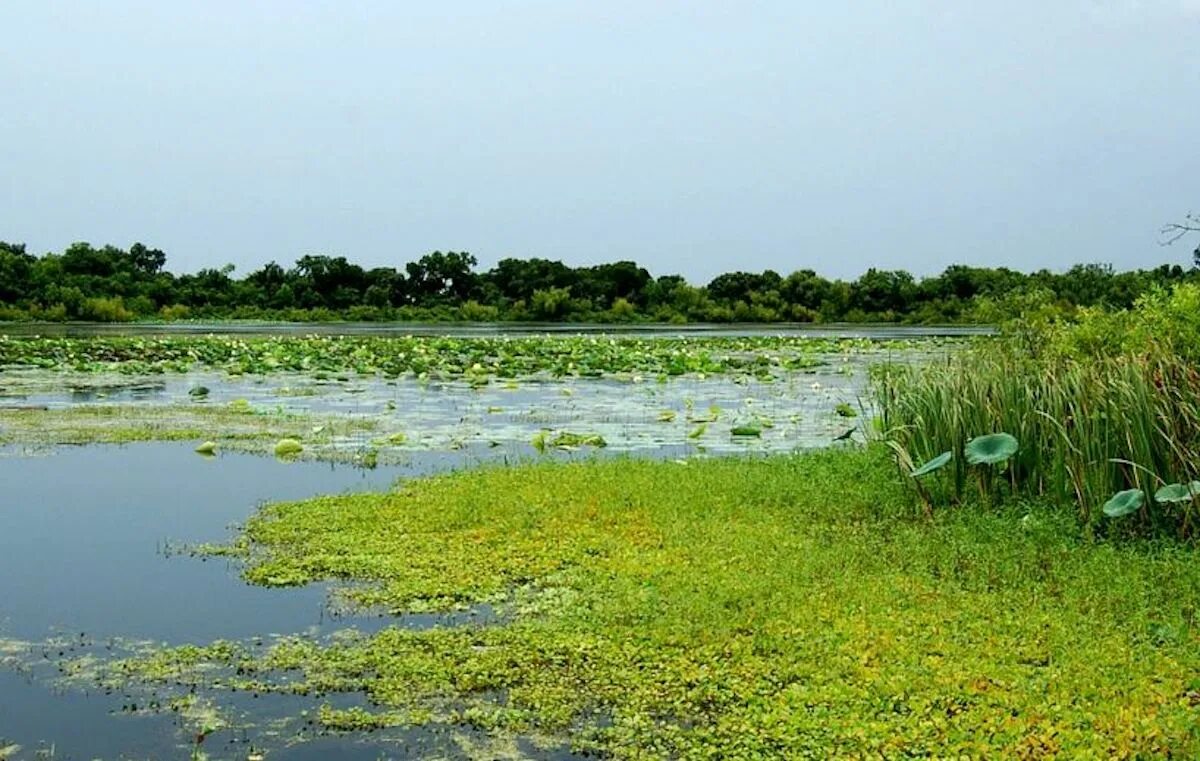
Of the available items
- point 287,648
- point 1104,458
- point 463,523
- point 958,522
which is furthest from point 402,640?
point 1104,458

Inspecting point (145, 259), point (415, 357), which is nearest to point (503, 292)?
point (145, 259)

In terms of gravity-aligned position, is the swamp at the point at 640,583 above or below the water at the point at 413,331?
below

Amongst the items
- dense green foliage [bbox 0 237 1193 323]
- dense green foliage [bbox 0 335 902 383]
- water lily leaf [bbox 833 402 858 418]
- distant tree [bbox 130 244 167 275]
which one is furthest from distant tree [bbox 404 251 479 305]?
water lily leaf [bbox 833 402 858 418]

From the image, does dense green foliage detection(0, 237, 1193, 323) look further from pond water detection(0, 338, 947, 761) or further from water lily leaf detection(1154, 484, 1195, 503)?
water lily leaf detection(1154, 484, 1195, 503)

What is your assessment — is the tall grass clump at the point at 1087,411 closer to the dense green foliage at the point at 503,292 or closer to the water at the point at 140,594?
the water at the point at 140,594

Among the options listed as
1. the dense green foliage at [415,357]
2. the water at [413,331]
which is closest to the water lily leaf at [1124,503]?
the dense green foliage at [415,357]

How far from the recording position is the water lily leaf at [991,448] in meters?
6.54

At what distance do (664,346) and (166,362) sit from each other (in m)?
10.5

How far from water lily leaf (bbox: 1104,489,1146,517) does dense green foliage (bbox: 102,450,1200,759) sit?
23cm

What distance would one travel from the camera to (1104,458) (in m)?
6.48

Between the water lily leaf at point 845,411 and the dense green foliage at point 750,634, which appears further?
the water lily leaf at point 845,411

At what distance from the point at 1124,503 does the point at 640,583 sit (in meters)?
2.55

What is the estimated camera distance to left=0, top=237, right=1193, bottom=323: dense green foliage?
5259 cm

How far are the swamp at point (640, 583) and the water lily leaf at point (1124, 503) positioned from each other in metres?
0.03
